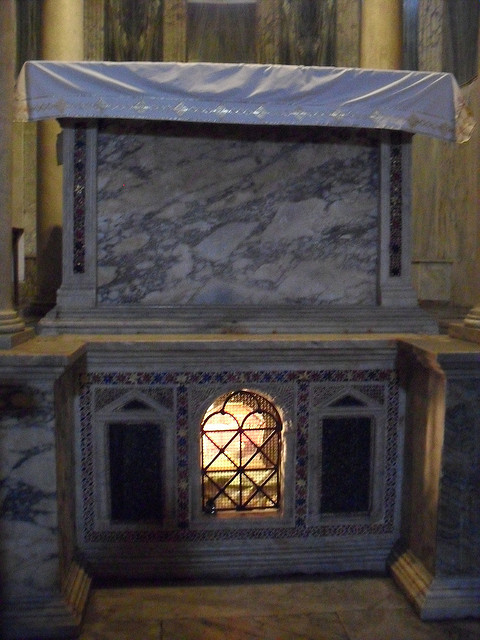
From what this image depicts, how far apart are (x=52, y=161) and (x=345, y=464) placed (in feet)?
11.7

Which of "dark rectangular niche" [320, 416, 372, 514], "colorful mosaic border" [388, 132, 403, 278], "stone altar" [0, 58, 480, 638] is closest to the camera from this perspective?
"stone altar" [0, 58, 480, 638]

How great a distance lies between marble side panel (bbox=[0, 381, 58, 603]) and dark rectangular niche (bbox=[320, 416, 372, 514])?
1.31 m

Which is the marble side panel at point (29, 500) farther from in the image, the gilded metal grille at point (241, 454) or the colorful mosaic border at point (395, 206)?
the colorful mosaic border at point (395, 206)

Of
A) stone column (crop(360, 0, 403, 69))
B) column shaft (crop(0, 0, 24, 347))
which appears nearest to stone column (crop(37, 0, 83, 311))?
column shaft (crop(0, 0, 24, 347))

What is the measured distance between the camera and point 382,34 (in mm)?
5145

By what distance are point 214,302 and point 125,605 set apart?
154 cm

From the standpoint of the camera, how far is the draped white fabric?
3.07 metres

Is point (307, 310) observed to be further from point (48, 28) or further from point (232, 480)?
point (48, 28)

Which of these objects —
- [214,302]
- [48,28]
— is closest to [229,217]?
[214,302]

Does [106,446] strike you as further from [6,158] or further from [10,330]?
[6,158]

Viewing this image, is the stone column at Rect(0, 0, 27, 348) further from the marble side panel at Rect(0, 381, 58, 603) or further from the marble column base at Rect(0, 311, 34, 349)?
the marble side panel at Rect(0, 381, 58, 603)

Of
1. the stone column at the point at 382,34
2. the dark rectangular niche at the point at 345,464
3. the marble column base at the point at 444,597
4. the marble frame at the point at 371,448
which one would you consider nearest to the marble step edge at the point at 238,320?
the marble frame at the point at 371,448

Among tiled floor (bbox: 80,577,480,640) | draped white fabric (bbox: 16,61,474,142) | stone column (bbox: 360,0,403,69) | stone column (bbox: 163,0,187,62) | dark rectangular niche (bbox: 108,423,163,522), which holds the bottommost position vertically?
tiled floor (bbox: 80,577,480,640)

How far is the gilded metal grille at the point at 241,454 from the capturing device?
127 inches
